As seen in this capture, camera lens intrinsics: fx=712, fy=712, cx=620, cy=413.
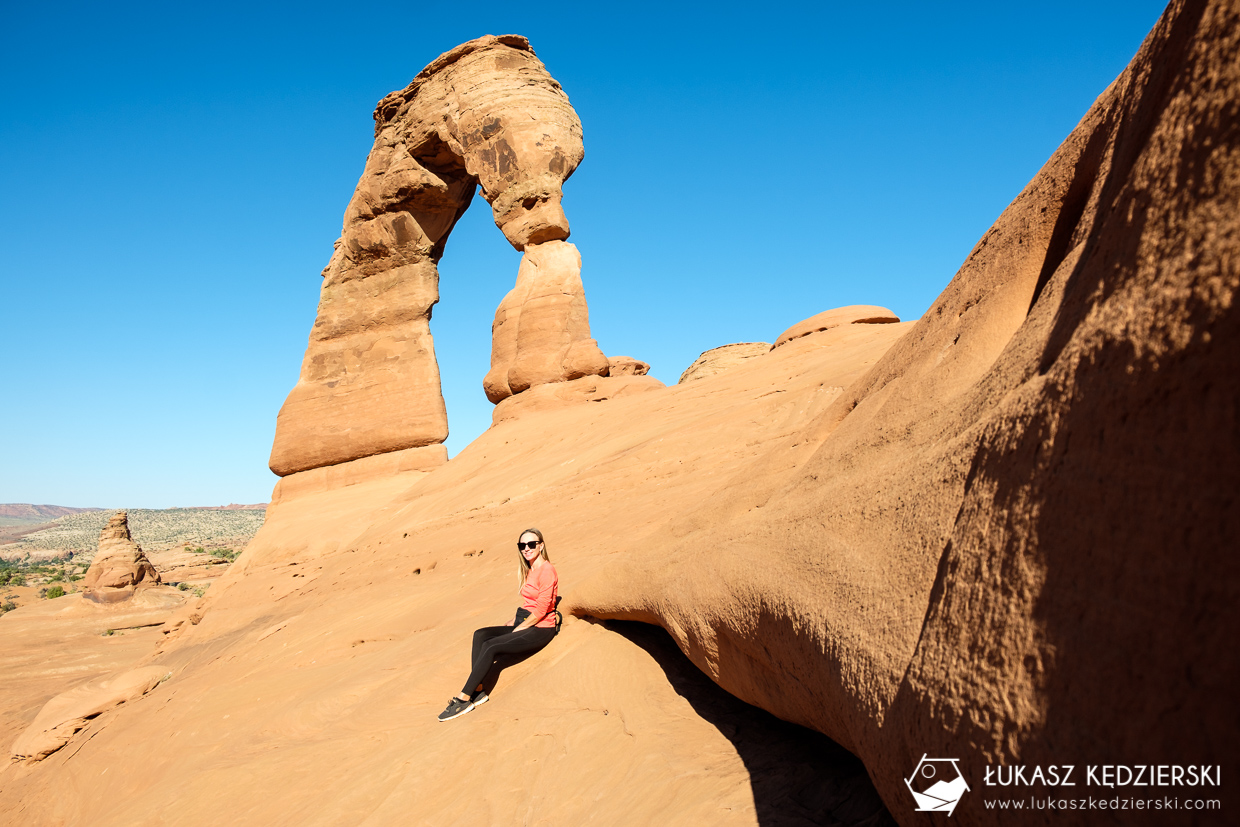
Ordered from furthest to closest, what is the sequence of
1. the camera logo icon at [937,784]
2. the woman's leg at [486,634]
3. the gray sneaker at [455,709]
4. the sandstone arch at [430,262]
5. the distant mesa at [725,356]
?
the distant mesa at [725,356], the sandstone arch at [430,262], the woman's leg at [486,634], the gray sneaker at [455,709], the camera logo icon at [937,784]

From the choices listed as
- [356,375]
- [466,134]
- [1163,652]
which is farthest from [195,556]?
[1163,652]

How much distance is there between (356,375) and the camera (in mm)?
13805

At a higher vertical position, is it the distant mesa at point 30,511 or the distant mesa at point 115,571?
the distant mesa at point 30,511

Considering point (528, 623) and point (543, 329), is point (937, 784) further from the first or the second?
point (543, 329)

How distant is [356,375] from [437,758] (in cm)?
1156

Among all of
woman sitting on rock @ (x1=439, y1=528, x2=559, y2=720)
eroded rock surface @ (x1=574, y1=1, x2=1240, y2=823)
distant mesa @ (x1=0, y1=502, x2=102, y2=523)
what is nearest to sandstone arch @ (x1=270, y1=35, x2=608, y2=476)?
woman sitting on rock @ (x1=439, y1=528, x2=559, y2=720)

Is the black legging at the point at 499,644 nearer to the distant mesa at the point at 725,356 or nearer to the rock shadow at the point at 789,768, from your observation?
the rock shadow at the point at 789,768

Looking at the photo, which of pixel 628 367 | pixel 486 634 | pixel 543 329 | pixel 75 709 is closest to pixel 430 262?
pixel 543 329

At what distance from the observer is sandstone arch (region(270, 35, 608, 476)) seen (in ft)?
41.0

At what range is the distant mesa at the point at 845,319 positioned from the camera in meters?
12.1

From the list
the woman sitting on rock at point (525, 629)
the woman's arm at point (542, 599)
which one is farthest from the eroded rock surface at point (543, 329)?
the woman's arm at point (542, 599)

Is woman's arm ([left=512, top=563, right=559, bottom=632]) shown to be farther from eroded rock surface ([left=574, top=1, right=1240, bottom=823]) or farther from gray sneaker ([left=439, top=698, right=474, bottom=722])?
eroded rock surface ([left=574, top=1, right=1240, bottom=823])

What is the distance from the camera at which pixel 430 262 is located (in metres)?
14.5

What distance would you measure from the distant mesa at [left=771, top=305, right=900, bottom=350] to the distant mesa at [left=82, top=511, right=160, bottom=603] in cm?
1842
